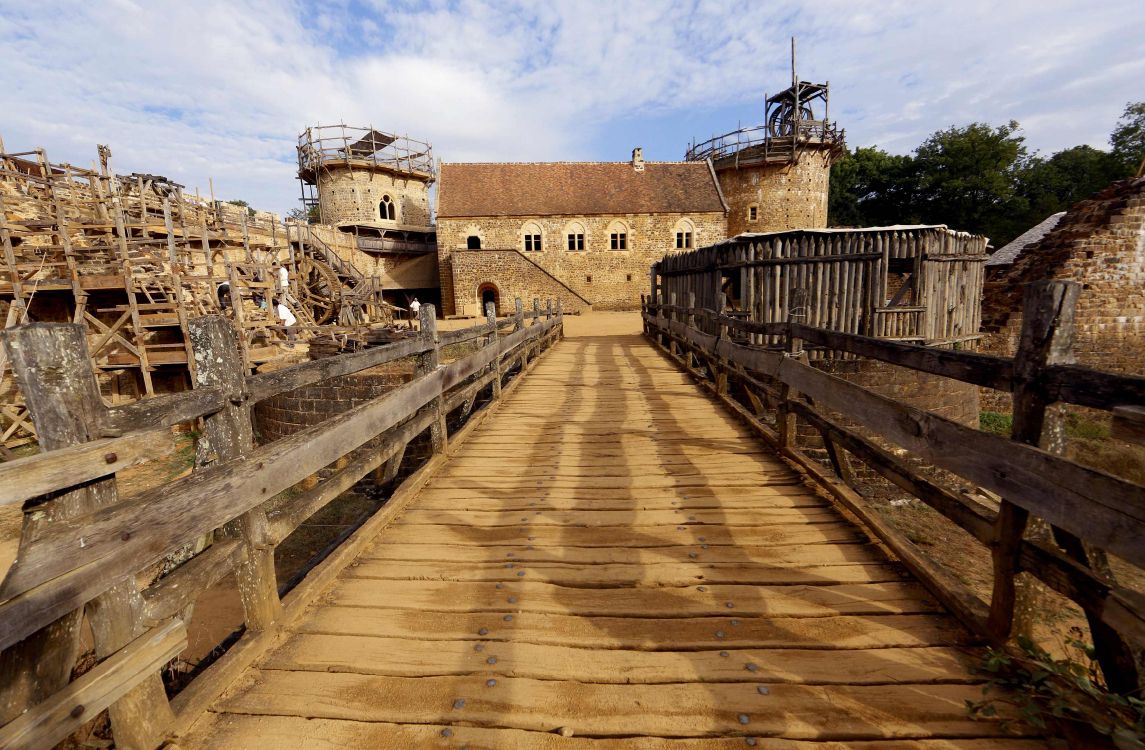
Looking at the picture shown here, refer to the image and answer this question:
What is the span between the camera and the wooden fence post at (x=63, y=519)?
1291mm

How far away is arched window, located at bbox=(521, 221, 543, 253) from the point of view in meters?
28.5

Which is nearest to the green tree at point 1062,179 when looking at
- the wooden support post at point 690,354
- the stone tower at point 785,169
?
the stone tower at point 785,169

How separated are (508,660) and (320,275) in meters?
26.9

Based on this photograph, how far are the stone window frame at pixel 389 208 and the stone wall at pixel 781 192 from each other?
72.5 ft

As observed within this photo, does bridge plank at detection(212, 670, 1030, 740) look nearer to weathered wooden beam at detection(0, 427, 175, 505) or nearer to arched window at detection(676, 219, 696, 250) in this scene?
weathered wooden beam at detection(0, 427, 175, 505)

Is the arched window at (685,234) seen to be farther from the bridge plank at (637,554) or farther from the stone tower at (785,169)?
the bridge plank at (637,554)

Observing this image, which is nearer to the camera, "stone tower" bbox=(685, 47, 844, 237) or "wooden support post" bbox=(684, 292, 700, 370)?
"wooden support post" bbox=(684, 292, 700, 370)

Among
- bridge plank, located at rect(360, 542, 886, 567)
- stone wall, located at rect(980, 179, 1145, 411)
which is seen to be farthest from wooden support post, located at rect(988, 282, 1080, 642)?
stone wall, located at rect(980, 179, 1145, 411)

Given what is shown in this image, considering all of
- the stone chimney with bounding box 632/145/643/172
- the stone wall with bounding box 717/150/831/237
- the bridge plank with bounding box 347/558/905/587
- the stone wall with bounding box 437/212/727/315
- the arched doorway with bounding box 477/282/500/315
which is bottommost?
the bridge plank with bounding box 347/558/905/587

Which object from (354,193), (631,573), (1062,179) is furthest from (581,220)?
(1062,179)

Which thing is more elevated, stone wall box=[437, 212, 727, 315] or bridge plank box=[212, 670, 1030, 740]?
stone wall box=[437, 212, 727, 315]

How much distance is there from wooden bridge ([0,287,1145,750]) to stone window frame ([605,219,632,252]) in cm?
2668

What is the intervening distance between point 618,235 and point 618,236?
0.06 metres

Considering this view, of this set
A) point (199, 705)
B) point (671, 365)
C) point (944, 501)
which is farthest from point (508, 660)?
point (671, 365)
